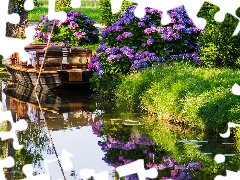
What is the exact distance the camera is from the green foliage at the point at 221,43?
56.0 feet

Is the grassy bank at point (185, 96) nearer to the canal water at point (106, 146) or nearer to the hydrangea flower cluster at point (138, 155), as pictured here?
the canal water at point (106, 146)

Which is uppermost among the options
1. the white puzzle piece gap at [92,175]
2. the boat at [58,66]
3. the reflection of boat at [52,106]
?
the white puzzle piece gap at [92,175]

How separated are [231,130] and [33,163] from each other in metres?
3.40

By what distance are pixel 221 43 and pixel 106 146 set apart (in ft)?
18.2

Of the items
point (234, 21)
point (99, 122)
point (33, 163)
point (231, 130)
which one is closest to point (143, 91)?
point (99, 122)

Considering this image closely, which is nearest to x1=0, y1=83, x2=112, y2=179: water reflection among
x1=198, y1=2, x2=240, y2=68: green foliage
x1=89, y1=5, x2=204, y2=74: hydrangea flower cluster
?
x1=89, y1=5, x2=204, y2=74: hydrangea flower cluster

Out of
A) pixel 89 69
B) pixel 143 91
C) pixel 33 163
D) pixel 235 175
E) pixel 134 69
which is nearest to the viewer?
pixel 235 175

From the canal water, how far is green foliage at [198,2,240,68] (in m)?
2.80

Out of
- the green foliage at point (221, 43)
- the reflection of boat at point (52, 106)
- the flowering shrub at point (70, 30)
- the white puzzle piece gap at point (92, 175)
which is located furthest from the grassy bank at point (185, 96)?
the flowering shrub at point (70, 30)

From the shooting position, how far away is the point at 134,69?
17938mm

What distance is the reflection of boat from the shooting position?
1552cm

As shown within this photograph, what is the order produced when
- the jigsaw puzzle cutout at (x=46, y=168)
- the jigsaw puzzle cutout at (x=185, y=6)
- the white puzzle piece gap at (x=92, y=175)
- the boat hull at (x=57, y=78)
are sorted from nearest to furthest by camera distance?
1. the jigsaw puzzle cutout at (x=185, y=6)
2. the jigsaw puzzle cutout at (x=46, y=168)
3. the white puzzle piece gap at (x=92, y=175)
4. the boat hull at (x=57, y=78)

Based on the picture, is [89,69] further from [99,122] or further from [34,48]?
[99,122]

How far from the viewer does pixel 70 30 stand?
2452cm
